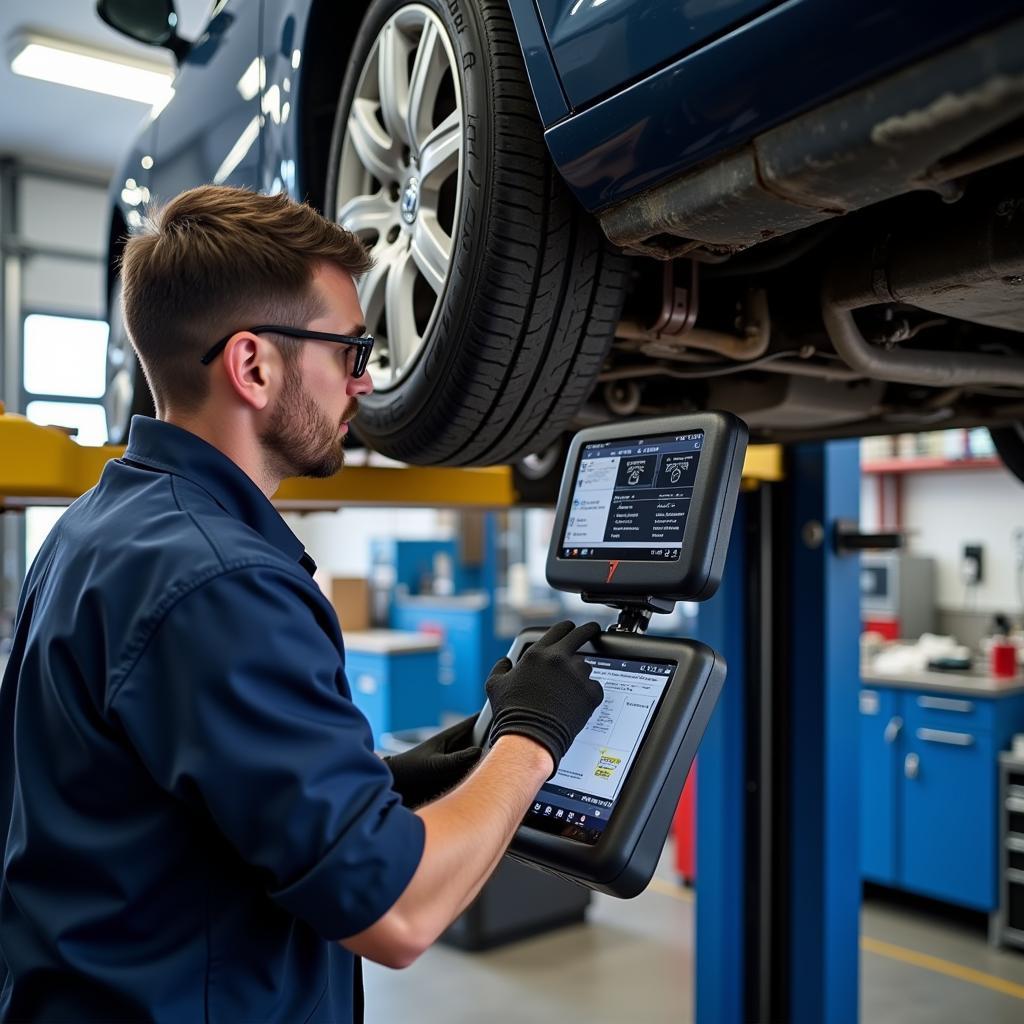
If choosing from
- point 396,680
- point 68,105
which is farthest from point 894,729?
point 68,105

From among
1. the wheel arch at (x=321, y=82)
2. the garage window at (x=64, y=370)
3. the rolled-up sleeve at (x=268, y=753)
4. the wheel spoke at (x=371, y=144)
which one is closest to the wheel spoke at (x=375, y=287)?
the wheel spoke at (x=371, y=144)

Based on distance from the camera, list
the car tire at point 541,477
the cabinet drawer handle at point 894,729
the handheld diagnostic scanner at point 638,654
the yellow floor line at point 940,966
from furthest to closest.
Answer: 1. the cabinet drawer handle at point 894,729
2. the yellow floor line at point 940,966
3. the car tire at point 541,477
4. the handheld diagnostic scanner at point 638,654

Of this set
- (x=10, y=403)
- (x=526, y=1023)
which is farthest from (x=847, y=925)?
(x=10, y=403)

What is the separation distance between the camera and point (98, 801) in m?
0.87

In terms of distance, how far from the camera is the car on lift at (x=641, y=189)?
0.81m

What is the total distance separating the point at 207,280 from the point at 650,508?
1.62 ft

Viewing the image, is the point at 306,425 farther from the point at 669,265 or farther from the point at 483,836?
the point at 669,265

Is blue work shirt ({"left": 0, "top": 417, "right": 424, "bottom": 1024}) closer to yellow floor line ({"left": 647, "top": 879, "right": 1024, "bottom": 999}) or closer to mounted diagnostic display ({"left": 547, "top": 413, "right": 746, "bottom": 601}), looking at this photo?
mounted diagnostic display ({"left": 547, "top": 413, "right": 746, "bottom": 601})

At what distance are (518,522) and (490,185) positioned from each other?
7.88 metres

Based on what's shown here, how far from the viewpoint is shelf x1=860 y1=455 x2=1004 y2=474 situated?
4.89 m

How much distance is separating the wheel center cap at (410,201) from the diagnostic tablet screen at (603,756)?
2.31ft

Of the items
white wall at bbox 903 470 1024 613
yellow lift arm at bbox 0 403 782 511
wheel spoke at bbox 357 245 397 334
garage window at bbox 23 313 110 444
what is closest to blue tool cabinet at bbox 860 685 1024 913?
white wall at bbox 903 470 1024 613

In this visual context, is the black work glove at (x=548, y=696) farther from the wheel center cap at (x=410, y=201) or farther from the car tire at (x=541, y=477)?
the car tire at (x=541, y=477)

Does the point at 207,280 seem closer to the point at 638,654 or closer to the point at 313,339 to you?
the point at 313,339
